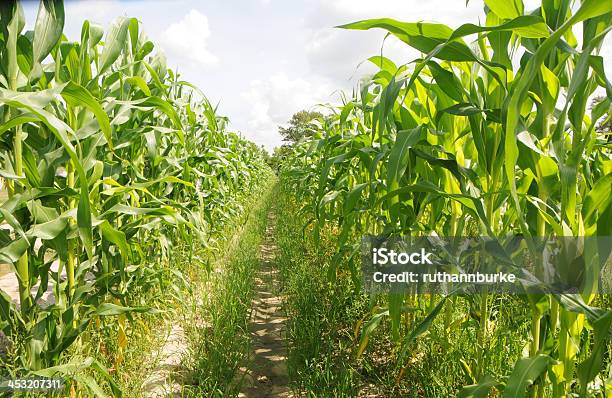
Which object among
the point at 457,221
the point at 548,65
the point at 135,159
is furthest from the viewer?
the point at 135,159

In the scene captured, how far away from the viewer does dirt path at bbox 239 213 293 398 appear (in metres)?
2.44

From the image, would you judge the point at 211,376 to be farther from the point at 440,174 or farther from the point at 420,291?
the point at 440,174

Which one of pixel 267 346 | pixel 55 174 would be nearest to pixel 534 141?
pixel 55 174

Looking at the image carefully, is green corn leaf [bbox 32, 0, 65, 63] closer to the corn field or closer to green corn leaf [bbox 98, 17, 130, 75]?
the corn field

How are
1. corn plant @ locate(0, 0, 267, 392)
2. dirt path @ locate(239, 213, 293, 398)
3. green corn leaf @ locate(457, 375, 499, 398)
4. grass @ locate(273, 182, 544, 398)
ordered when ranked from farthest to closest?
1. dirt path @ locate(239, 213, 293, 398)
2. grass @ locate(273, 182, 544, 398)
3. corn plant @ locate(0, 0, 267, 392)
4. green corn leaf @ locate(457, 375, 499, 398)

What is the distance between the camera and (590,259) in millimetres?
1095

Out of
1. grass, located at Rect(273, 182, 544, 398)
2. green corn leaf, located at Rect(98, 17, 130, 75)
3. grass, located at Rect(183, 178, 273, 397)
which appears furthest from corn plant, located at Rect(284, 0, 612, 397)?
green corn leaf, located at Rect(98, 17, 130, 75)

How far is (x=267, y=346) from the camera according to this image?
9.89ft

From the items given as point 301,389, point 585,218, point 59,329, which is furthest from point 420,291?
point 59,329

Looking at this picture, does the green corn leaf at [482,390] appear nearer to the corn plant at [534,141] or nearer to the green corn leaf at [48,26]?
the corn plant at [534,141]

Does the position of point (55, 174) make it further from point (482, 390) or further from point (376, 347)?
point (376, 347)

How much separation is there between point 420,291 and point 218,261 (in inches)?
134

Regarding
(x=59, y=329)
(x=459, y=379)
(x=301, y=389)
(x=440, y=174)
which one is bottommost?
(x=301, y=389)

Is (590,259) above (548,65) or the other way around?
the other way around
